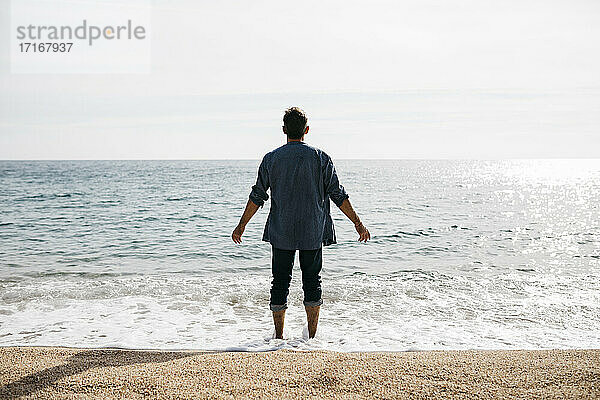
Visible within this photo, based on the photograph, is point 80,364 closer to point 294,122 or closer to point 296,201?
point 296,201

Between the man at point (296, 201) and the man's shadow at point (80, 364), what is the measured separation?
1.07 m

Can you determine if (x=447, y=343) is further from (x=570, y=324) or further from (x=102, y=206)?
(x=102, y=206)

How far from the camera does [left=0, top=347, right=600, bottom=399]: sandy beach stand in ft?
9.42

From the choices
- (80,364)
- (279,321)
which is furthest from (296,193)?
(80,364)

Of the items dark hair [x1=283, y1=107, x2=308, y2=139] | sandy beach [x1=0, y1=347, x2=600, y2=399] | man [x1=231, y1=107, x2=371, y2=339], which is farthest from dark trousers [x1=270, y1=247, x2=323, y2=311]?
dark hair [x1=283, y1=107, x2=308, y2=139]

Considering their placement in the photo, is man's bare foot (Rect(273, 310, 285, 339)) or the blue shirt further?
man's bare foot (Rect(273, 310, 285, 339))

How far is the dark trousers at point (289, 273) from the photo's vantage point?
4.20 meters

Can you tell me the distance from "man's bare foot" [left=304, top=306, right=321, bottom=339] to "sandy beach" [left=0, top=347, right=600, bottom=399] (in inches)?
34.5

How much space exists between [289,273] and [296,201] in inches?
24.3

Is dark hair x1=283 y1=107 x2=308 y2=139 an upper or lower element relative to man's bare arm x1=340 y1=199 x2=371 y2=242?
→ upper

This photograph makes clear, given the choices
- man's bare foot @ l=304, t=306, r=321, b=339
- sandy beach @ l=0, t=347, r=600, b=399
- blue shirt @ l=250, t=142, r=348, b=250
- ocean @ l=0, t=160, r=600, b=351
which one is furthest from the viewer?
ocean @ l=0, t=160, r=600, b=351

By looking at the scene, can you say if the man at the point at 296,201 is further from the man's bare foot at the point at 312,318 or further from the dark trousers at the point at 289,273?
the man's bare foot at the point at 312,318

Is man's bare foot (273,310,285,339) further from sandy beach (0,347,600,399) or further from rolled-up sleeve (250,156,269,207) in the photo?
rolled-up sleeve (250,156,269,207)

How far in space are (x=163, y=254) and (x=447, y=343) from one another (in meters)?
6.68
